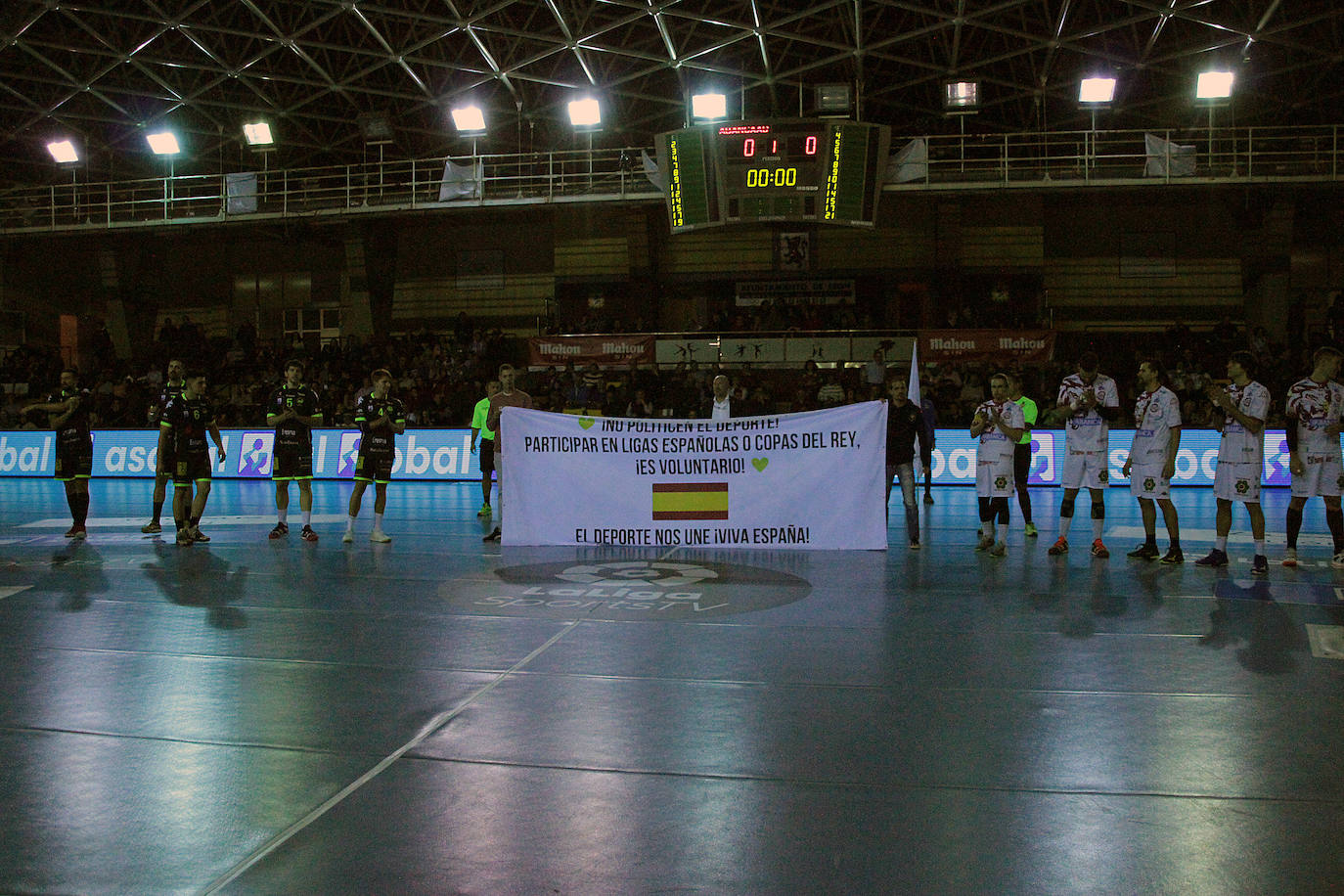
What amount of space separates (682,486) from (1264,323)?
26544 millimetres

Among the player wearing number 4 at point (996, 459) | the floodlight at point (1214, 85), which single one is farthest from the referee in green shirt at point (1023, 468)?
the floodlight at point (1214, 85)

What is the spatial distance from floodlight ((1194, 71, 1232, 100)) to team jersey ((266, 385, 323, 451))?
79.8ft

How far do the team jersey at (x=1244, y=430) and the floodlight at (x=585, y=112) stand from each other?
76.2 feet

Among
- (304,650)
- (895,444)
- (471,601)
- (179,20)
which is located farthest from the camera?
(179,20)

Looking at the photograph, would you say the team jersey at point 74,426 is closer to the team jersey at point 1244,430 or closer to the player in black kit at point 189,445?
the player in black kit at point 189,445

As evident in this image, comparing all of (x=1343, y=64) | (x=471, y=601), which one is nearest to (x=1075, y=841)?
(x=471, y=601)

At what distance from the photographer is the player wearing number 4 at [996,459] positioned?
1078 cm

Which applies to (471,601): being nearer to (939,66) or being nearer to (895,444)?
(895,444)

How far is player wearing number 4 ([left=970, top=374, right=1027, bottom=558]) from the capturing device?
10.8 metres

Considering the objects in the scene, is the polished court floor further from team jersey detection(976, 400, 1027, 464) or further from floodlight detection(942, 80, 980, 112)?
floodlight detection(942, 80, 980, 112)

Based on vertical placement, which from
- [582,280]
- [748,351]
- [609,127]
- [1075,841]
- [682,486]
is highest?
[609,127]

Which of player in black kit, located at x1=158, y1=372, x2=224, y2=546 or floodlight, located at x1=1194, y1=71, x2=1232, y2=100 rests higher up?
floodlight, located at x1=1194, y1=71, x2=1232, y2=100

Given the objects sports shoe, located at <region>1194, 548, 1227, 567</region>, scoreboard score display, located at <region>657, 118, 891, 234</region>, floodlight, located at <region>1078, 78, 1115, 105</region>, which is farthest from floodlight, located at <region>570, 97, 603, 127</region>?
sports shoe, located at <region>1194, 548, 1227, 567</region>

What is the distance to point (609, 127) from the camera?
32.2 metres
